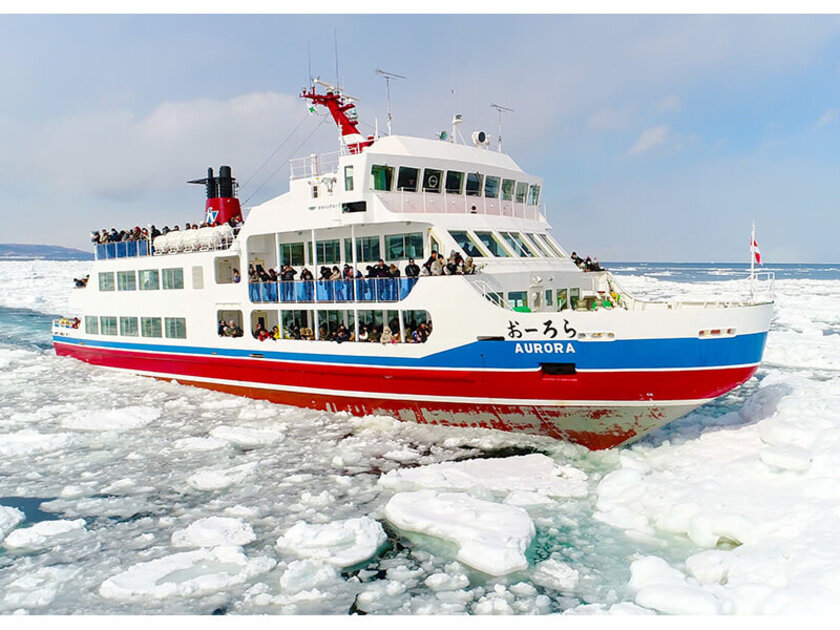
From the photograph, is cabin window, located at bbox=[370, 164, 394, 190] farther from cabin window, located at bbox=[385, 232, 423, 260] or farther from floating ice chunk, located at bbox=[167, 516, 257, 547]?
floating ice chunk, located at bbox=[167, 516, 257, 547]

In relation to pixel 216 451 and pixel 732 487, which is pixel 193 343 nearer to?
pixel 216 451

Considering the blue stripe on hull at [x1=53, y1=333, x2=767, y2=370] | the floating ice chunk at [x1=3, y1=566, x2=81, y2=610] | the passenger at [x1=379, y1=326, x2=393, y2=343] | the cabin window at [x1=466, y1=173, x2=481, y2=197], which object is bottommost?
the floating ice chunk at [x1=3, y1=566, x2=81, y2=610]

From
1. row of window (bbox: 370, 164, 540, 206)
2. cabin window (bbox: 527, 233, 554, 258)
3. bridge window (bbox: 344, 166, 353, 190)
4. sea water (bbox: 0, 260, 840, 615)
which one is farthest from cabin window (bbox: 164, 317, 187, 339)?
cabin window (bbox: 527, 233, 554, 258)

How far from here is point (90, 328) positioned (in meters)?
22.2

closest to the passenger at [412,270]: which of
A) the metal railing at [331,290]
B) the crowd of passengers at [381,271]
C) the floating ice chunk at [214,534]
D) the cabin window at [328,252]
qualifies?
the crowd of passengers at [381,271]

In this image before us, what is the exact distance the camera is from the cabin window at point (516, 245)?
48.7ft

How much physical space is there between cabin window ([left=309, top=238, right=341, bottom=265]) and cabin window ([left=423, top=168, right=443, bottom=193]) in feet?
8.48

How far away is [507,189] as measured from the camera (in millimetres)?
16266

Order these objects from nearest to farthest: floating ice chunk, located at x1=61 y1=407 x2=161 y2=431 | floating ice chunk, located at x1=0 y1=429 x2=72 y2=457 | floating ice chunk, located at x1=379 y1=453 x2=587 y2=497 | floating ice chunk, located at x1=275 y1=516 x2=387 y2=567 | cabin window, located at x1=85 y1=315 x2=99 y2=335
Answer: floating ice chunk, located at x1=275 y1=516 x2=387 y2=567 → floating ice chunk, located at x1=379 y1=453 x2=587 y2=497 → floating ice chunk, located at x1=0 y1=429 x2=72 y2=457 → floating ice chunk, located at x1=61 y1=407 x2=161 y2=431 → cabin window, located at x1=85 y1=315 x2=99 y2=335

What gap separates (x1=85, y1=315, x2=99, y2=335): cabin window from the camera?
21844mm

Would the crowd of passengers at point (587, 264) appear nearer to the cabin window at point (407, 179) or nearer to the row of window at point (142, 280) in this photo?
the cabin window at point (407, 179)

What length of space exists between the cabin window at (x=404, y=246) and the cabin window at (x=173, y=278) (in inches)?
288

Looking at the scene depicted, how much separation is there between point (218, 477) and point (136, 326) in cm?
A: 1128

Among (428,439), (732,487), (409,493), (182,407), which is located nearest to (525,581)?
(409,493)
